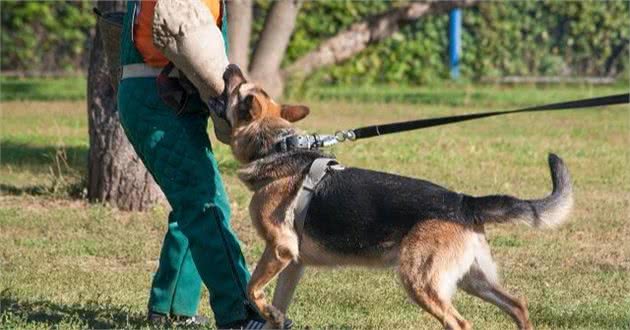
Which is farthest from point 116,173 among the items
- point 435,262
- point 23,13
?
point 23,13

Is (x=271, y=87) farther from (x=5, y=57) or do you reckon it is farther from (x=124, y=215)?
(x=5, y=57)

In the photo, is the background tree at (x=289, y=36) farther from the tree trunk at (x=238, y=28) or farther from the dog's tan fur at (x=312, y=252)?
the dog's tan fur at (x=312, y=252)

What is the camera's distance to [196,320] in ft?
22.2

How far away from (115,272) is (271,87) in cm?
776

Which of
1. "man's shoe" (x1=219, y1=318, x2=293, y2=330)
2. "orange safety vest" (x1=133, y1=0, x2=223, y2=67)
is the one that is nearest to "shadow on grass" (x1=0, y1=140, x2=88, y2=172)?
"orange safety vest" (x1=133, y1=0, x2=223, y2=67)

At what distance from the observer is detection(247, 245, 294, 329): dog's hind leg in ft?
19.5

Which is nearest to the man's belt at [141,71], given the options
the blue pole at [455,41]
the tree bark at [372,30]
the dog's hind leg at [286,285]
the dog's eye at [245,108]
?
the dog's eye at [245,108]

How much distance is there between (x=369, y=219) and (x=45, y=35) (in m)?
16.9

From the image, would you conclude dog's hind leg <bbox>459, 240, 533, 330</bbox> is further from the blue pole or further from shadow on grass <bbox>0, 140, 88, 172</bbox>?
the blue pole

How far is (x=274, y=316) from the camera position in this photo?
5969 mm

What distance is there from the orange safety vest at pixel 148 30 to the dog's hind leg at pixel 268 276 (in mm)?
1129

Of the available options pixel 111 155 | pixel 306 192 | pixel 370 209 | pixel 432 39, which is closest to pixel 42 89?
pixel 432 39

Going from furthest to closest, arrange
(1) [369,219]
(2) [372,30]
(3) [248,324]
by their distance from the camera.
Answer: (2) [372,30] → (3) [248,324] → (1) [369,219]

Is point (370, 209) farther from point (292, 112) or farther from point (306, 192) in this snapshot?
point (292, 112)
